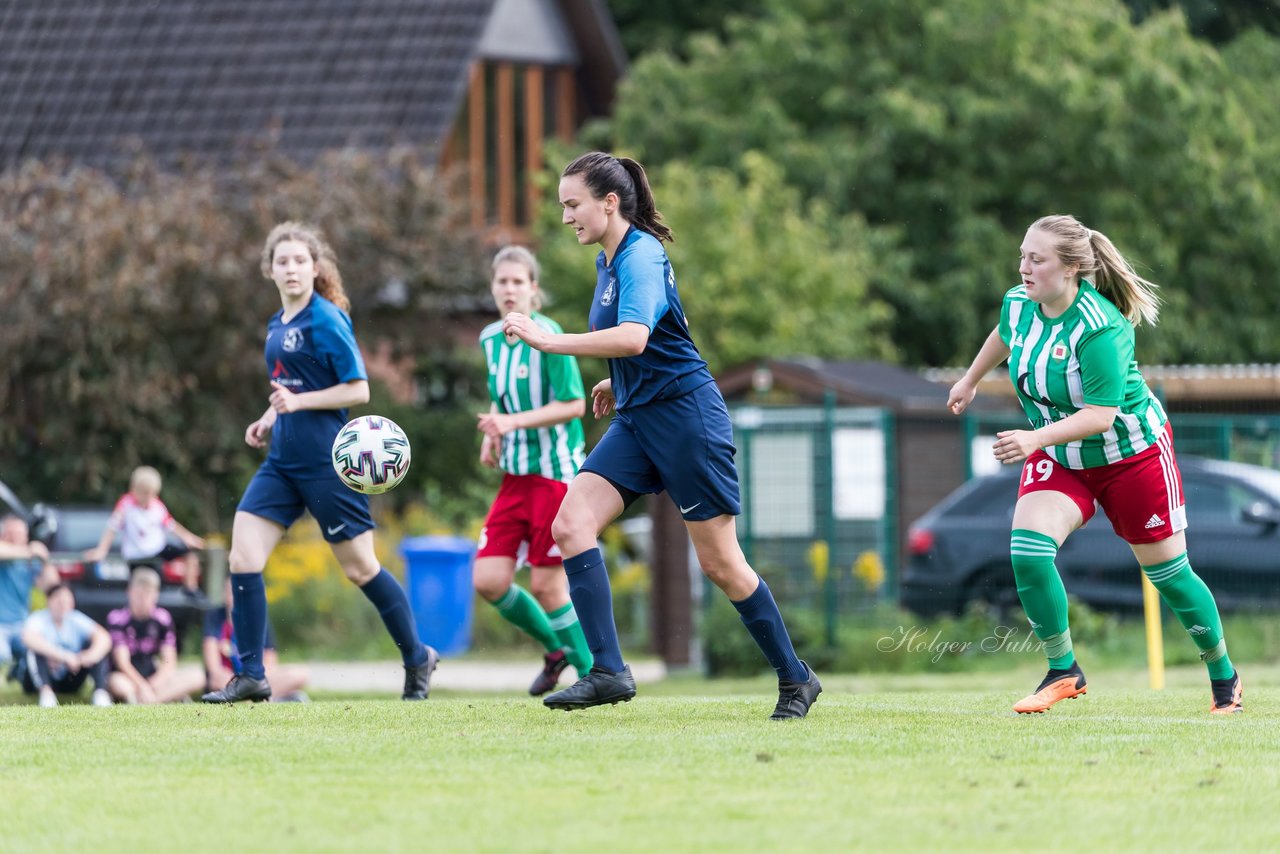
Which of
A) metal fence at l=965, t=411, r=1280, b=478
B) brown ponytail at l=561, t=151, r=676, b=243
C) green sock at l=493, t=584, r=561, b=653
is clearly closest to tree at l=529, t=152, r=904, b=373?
metal fence at l=965, t=411, r=1280, b=478

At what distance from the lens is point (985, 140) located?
31.0 metres

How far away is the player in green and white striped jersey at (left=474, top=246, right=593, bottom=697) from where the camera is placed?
10.4m

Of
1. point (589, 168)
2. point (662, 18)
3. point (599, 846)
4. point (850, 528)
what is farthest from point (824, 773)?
point (662, 18)

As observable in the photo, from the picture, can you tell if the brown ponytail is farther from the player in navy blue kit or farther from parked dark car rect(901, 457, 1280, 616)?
parked dark car rect(901, 457, 1280, 616)

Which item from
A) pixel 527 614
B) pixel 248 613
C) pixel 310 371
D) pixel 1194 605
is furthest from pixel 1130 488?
pixel 248 613

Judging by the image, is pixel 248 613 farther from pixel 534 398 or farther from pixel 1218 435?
pixel 1218 435

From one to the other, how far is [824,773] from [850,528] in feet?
37.7

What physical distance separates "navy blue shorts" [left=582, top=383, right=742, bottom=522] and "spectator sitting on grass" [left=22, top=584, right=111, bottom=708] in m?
7.45

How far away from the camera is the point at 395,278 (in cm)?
2372

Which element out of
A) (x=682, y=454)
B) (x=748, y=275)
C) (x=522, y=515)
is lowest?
(x=522, y=515)

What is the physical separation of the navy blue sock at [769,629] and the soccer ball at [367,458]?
6.26 feet

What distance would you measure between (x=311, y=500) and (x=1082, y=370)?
12.1 ft

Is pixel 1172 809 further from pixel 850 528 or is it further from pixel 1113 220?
pixel 1113 220

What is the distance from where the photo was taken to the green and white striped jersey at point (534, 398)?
407 inches
